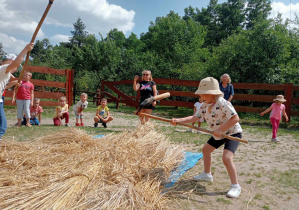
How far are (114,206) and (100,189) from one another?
265 mm

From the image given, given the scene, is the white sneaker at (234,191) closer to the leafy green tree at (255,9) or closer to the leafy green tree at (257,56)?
the leafy green tree at (257,56)

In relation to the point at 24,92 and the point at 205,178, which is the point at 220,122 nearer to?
the point at 205,178

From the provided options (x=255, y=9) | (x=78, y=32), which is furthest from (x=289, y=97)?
(x=78, y=32)

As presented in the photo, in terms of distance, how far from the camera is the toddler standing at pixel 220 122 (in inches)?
111

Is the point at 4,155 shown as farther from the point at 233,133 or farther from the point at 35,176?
the point at 233,133

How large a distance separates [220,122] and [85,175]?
1713 millimetres

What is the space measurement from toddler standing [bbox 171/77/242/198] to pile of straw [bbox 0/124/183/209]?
0.70 metres

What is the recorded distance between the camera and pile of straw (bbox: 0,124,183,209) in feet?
6.79

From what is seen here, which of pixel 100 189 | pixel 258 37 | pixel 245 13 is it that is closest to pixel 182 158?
pixel 100 189

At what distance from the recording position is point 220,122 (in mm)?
3000

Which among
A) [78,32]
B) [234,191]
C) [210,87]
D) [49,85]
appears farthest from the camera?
[78,32]

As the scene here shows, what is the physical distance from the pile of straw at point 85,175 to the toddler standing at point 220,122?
699mm

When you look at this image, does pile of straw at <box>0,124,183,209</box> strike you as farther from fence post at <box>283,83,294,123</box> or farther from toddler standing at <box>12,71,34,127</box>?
fence post at <box>283,83,294,123</box>

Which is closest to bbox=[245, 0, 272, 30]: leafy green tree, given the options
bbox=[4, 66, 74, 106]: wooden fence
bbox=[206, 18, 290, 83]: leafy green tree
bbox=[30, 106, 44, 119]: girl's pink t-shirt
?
bbox=[206, 18, 290, 83]: leafy green tree
